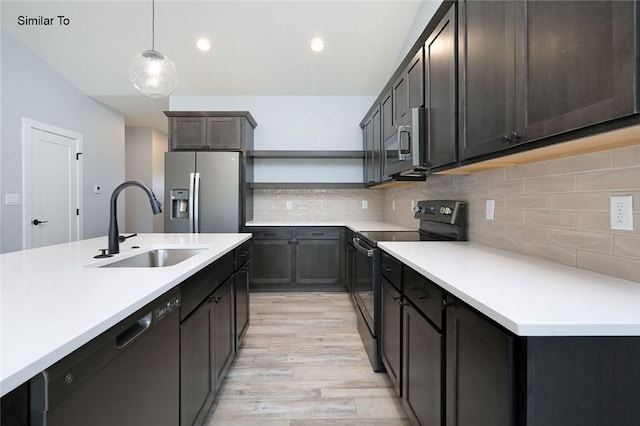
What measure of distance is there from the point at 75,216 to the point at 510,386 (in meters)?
5.78

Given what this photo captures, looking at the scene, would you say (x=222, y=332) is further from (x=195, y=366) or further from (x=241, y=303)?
(x=241, y=303)

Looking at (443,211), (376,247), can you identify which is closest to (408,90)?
(443,211)

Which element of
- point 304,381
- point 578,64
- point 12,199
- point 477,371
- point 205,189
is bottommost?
point 304,381

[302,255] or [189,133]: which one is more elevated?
[189,133]

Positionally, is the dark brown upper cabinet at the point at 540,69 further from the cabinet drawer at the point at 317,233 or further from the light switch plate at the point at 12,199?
the light switch plate at the point at 12,199

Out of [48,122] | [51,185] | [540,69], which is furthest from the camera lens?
[51,185]

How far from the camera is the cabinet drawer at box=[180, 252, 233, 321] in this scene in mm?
1301

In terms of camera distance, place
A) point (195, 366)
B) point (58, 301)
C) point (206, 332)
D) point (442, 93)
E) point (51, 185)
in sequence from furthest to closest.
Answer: point (51, 185)
point (442, 93)
point (206, 332)
point (195, 366)
point (58, 301)

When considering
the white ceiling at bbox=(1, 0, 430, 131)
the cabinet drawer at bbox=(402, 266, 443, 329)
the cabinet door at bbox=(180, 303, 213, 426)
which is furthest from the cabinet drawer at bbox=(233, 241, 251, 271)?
the white ceiling at bbox=(1, 0, 430, 131)

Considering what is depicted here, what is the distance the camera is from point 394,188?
4.11 meters

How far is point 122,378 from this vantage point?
2.82 feet

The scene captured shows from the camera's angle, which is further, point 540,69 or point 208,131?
point 208,131

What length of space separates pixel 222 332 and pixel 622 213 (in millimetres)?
1938

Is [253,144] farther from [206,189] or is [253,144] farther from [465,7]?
[465,7]
